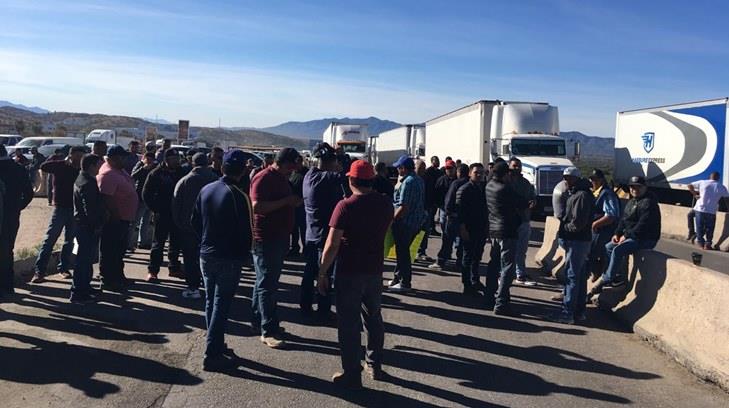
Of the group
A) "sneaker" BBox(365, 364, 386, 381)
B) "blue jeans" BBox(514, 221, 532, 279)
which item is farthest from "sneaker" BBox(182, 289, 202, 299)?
"blue jeans" BBox(514, 221, 532, 279)

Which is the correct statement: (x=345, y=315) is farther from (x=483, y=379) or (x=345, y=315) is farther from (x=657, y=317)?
(x=657, y=317)

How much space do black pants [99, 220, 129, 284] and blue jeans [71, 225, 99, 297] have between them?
0.34 metres

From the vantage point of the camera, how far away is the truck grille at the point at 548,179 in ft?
69.7

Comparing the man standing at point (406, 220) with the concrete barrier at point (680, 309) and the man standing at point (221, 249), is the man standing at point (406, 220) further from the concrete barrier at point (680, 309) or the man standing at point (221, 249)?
the man standing at point (221, 249)

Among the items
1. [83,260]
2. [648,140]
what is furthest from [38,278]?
[648,140]

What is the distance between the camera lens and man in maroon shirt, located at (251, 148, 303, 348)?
5.91 meters

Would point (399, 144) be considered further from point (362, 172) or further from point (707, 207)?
point (362, 172)

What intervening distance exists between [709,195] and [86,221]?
565 inches

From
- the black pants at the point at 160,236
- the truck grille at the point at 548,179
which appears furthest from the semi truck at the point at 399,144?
the black pants at the point at 160,236

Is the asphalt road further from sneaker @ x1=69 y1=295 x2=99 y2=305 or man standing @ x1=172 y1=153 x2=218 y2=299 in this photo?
man standing @ x1=172 y1=153 x2=218 y2=299

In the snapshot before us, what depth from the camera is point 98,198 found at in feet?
24.6

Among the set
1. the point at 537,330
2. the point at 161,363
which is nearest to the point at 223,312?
the point at 161,363

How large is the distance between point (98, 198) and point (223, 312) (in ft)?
10.2

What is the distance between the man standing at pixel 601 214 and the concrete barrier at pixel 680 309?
424 mm
